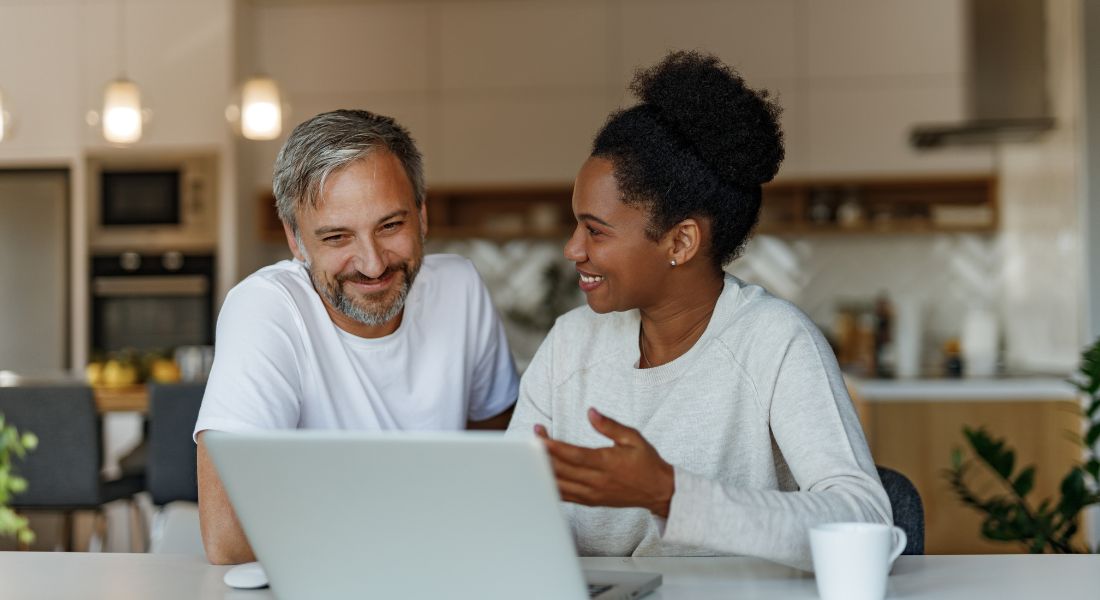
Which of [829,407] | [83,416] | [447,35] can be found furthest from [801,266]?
[829,407]

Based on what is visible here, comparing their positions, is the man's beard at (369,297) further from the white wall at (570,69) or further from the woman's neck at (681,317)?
the white wall at (570,69)

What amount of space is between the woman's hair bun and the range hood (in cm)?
338

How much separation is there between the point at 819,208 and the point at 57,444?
3733 mm

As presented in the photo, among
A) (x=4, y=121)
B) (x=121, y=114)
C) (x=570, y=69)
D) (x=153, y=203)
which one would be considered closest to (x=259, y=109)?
(x=121, y=114)

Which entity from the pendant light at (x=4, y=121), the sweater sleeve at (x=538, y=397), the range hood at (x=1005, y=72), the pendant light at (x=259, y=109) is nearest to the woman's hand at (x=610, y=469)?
the sweater sleeve at (x=538, y=397)

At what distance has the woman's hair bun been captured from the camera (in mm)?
1554

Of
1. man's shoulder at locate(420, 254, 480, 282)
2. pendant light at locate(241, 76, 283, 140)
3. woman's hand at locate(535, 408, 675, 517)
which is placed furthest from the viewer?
pendant light at locate(241, 76, 283, 140)

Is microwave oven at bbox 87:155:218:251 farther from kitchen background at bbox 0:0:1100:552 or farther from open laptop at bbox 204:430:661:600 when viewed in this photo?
open laptop at bbox 204:430:661:600

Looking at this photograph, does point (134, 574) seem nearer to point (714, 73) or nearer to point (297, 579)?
point (297, 579)

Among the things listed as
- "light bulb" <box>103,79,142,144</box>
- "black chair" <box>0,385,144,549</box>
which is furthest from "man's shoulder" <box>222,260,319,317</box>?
"light bulb" <box>103,79,142,144</box>

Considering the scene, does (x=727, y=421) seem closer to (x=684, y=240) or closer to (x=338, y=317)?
(x=684, y=240)

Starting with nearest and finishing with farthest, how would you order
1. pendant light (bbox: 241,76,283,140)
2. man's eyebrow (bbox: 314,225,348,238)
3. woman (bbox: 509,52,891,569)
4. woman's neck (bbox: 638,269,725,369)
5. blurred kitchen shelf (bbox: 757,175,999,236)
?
woman (bbox: 509,52,891,569) → woman's neck (bbox: 638,269,725,369) → man's eyebrow (bbox: 314,225,348,238) → pendant light (bbox: 241,76,283,140) → blurred kitchen shelf (bbox: 757,175,999,236)

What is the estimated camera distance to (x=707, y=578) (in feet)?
4.22

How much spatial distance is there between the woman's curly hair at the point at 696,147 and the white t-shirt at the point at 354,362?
511 mm
